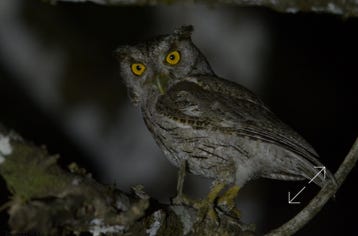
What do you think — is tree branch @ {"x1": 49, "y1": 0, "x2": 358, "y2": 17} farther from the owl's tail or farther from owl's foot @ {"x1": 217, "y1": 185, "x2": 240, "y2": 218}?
owl's foot @ {"x1": 217, "y1": 185, "x2": 240, "y2": 218}

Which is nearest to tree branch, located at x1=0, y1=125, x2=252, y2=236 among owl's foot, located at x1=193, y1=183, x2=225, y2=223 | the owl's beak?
owl's foot, located at x1=193, y1=183, x2=225, y2=223

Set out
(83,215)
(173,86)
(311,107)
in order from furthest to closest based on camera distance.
Answer: (311,107) < (173,86) < (83,215)

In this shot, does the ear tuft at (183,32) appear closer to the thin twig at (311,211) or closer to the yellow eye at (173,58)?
the yellow eye at (173,58)

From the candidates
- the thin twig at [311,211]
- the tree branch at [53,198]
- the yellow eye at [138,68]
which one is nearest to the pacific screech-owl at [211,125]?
the yellow eye at [138,68]

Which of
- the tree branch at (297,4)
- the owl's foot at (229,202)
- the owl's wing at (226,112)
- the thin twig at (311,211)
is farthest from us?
the owl's foot at (229,202)

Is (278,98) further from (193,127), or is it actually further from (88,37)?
(193,127)

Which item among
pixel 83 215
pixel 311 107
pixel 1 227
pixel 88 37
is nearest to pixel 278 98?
pixel 311 107

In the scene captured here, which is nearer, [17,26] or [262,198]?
[17,26]

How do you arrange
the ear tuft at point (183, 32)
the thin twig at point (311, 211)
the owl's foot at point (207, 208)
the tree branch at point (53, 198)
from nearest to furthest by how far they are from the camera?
1. the tree branch at point (53, 198)
2. the thin twig at point (311, 211)
3. the owl's foot at point (207, 208)
4. the ear tuft at point (183, 32)
